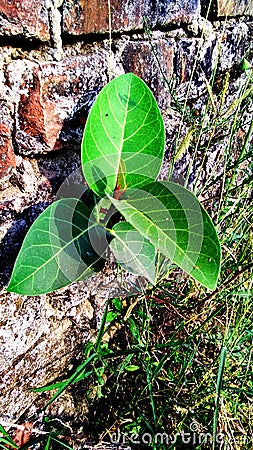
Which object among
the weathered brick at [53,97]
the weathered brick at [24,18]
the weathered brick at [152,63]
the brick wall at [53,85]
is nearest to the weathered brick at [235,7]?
the brick wall at [53,85]

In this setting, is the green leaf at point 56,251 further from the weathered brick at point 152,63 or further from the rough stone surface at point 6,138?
the weathered brick at point 152,63

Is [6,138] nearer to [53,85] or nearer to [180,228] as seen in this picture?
[53,85]

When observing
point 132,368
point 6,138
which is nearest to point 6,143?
point 6,138

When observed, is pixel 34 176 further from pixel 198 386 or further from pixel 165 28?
pixel 198 386

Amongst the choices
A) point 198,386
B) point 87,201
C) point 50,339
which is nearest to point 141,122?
point 87,201

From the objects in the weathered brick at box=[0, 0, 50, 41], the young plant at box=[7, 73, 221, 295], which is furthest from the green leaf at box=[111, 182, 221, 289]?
the weathered brick at box=[0, 0, 50, 41]

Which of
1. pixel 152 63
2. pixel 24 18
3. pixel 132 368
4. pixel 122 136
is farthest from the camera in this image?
pixel 132 368

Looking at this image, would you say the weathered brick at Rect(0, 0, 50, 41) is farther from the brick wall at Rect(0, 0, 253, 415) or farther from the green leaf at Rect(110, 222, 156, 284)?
the green leaf at Rect(110, 222, 156, 284)
